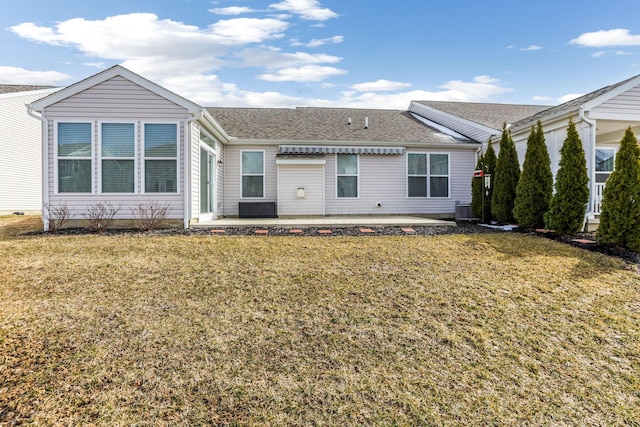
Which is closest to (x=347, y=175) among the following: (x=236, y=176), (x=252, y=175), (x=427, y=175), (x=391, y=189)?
(x=391, y=189)

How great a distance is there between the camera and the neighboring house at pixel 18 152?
15336 mm

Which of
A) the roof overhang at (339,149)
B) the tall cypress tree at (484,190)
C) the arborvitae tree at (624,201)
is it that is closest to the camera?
the arborvitae tree at (624,201)

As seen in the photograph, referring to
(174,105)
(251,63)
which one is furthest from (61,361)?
(251,63)

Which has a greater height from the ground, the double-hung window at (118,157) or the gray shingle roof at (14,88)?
the gray shingle roof at (14,88)

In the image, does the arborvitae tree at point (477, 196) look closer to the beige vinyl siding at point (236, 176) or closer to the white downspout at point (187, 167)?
the beige vinyl siding at point (236, 176)

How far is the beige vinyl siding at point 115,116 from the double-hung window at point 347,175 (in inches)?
240

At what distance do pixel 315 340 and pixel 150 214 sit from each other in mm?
7446

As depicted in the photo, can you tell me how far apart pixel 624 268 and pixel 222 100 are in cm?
1875

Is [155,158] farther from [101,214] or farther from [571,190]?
[571,190]

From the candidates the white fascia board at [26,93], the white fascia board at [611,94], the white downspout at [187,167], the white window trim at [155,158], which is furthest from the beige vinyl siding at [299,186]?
the white fascia board at [26,93]

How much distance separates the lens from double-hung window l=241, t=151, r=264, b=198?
13.5 meters

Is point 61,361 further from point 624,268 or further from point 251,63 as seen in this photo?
point 251,63

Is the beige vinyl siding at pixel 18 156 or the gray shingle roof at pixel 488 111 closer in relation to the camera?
the gray shingle roof at pixel 488 111

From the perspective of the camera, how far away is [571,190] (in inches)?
338
